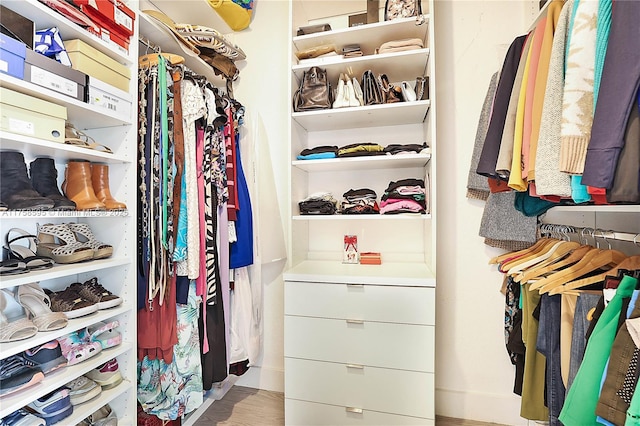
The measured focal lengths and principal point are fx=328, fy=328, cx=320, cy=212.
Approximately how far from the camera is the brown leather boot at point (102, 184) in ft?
4.17

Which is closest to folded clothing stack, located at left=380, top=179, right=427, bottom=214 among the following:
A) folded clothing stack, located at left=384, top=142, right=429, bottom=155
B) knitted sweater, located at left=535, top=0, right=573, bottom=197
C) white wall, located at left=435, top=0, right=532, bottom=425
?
folded clothing stack, located at left=384, top=142, right=429, bottom=155

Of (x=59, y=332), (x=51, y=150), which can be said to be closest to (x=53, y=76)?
(x=51, y=150)

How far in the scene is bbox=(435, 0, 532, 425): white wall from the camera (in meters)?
1.81

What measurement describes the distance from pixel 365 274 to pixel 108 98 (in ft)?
4.26

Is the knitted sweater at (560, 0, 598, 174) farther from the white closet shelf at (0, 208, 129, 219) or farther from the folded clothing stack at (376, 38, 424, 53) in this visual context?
the white closet shelf at (0, 208, 129, 219)

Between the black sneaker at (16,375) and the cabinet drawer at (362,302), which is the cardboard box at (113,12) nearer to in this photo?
the black sneaker at (16,375)

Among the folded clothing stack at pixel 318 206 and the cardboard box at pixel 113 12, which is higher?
the cardboard box at pixel 113 12

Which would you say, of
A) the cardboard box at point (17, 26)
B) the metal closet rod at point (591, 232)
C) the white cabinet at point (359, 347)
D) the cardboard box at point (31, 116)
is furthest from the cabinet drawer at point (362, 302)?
the cardboard box at point (17, 26)

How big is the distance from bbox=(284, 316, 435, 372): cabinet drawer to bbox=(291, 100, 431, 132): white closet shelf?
3.43ft

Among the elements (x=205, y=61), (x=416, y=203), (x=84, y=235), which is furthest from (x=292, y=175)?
(x=84, y=235)

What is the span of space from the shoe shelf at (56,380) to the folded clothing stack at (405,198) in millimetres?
1300

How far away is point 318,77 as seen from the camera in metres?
1.75

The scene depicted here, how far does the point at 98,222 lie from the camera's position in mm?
1357

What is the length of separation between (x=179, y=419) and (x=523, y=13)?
9.11ft
